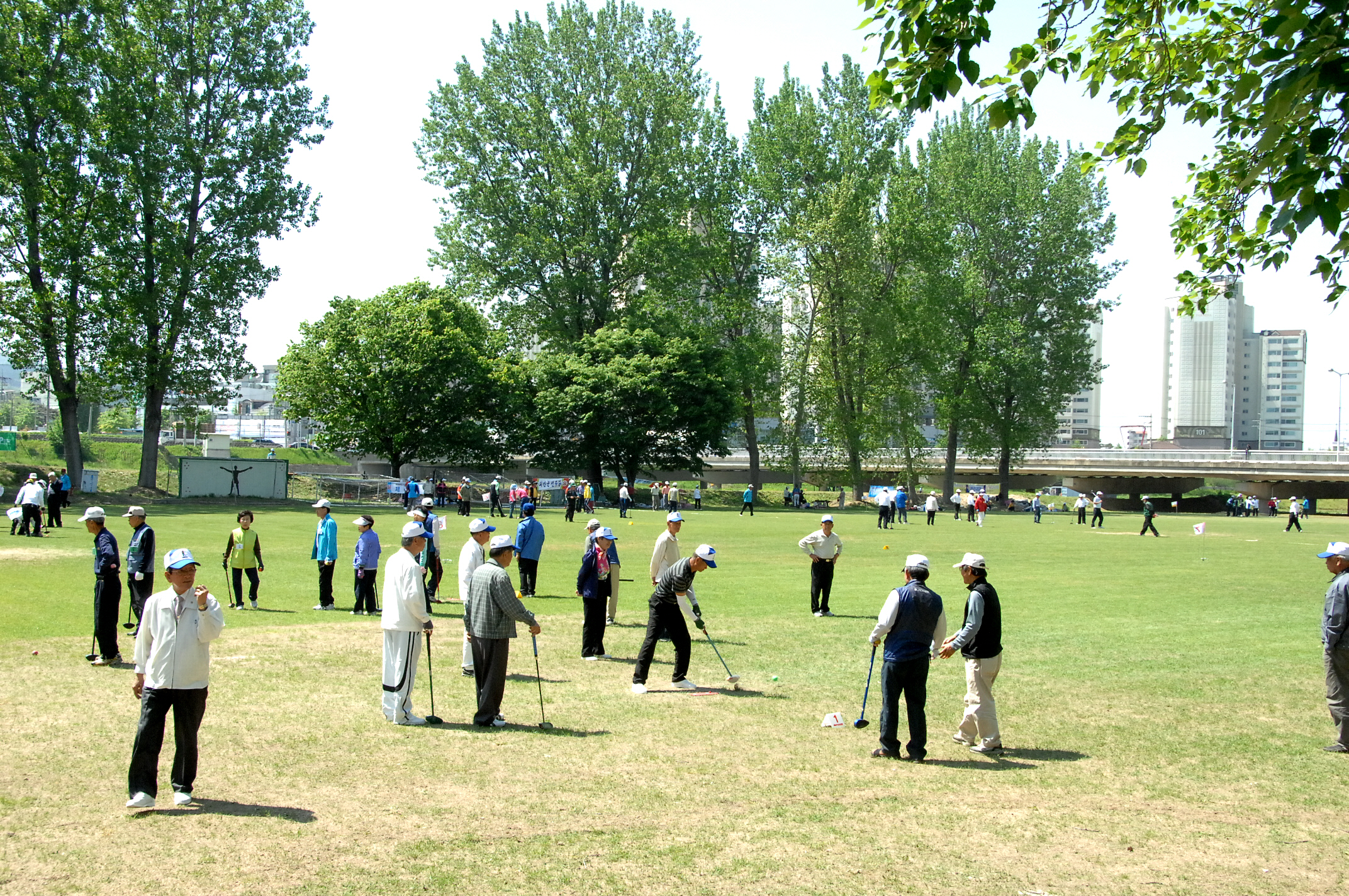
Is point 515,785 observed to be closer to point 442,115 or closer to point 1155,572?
point 1155,572

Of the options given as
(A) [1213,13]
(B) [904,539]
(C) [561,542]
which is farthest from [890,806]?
(B) [904,539]

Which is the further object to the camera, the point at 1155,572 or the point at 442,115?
the point at 442,115

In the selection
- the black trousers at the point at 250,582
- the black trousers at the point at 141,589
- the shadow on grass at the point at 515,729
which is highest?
the black trousers at the point at 141,589

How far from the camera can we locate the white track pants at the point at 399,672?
391 inches

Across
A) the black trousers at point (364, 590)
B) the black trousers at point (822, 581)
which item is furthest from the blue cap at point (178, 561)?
the black trousers at point (822, 581)

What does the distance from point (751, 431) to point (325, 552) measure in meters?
50.7

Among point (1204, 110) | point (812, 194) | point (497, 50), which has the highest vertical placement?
point (497, 50)

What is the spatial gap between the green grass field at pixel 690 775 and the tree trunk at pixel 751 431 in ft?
153

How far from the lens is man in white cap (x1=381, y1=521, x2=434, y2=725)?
9.90m

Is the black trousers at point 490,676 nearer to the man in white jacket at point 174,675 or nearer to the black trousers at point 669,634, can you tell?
the black trousers at point 669,634

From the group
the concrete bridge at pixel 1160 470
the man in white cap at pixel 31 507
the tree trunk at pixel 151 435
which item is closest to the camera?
the man in white cap at pixel 31 507

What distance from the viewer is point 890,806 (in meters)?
7.91

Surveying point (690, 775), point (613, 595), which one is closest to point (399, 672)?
point (690, 775)

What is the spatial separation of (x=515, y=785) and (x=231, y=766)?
7.67 feet
